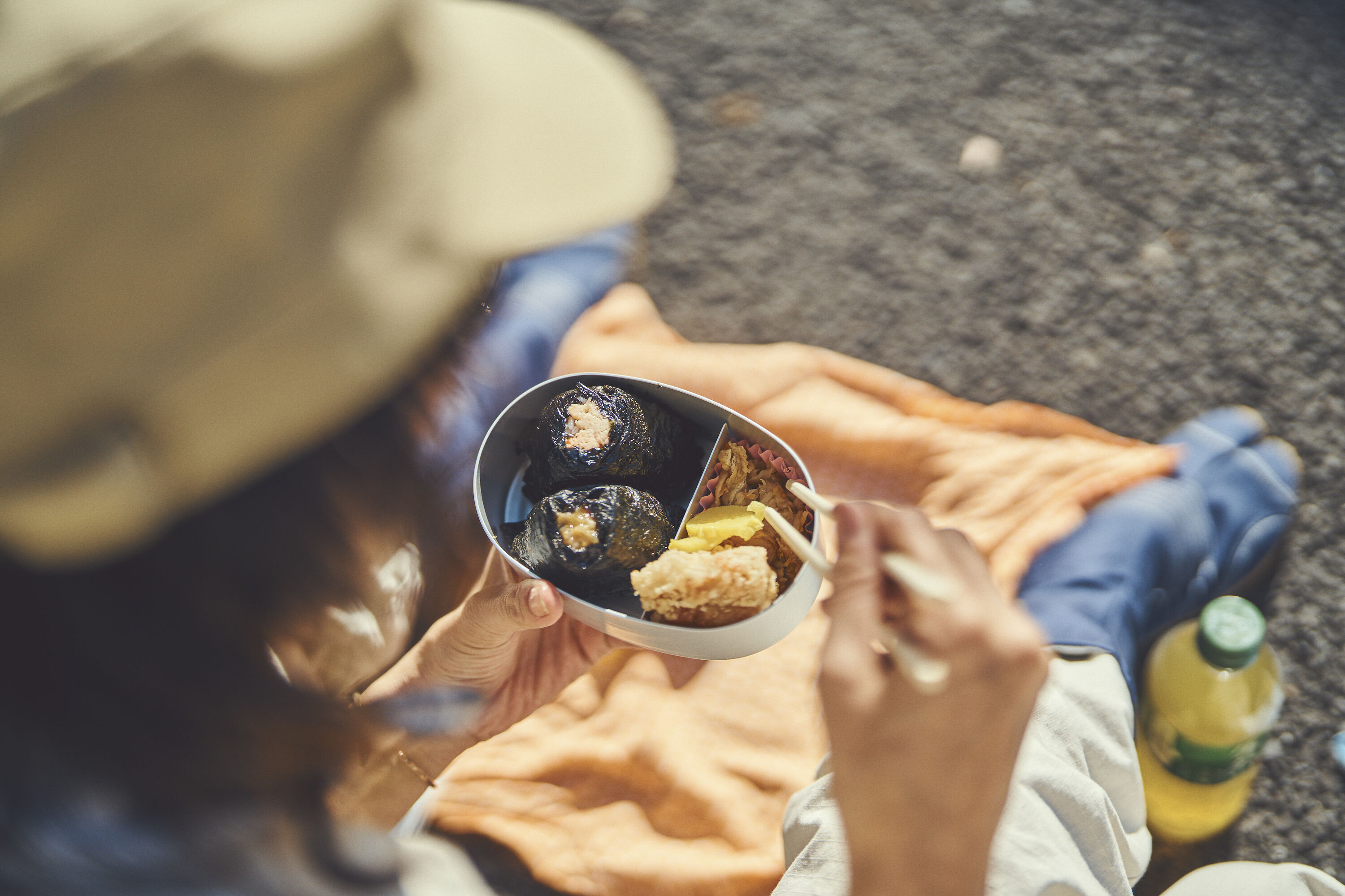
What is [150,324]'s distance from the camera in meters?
0.62

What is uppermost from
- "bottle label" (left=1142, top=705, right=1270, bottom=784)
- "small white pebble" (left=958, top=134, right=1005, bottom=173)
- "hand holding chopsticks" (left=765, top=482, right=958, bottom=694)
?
"hand holding chopsticks" (left=765, top=482, right=958, bottom=694)

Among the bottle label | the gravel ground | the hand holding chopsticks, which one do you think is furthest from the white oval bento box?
the gravel ground

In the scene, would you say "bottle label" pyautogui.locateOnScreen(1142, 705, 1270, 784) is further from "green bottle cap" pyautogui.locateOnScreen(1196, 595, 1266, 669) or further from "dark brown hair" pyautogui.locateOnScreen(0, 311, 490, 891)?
"dark brown hair" pyautogui.locateOnScreen(0, 311, 490, 891)

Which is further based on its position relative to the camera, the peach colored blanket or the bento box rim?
the peach colored blanket

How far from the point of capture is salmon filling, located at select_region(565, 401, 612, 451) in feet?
2.48

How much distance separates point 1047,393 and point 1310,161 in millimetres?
791

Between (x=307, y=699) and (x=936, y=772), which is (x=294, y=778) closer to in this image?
(x=307, y=699)

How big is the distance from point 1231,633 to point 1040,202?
106cm

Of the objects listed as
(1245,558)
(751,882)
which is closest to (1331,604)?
(1245,558)

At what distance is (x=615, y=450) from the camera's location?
75cm

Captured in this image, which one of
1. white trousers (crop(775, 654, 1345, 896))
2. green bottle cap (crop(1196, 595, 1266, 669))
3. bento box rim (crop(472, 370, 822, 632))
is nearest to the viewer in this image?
bento box rim (crop(472, 370, 822, 632))

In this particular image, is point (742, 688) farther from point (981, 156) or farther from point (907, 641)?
point (981, 156)

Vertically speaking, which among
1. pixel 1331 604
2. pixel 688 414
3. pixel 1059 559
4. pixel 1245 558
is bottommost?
pixel 1331 604

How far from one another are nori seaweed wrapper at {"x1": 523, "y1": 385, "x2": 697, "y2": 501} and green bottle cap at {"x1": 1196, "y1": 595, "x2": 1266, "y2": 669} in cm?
61
